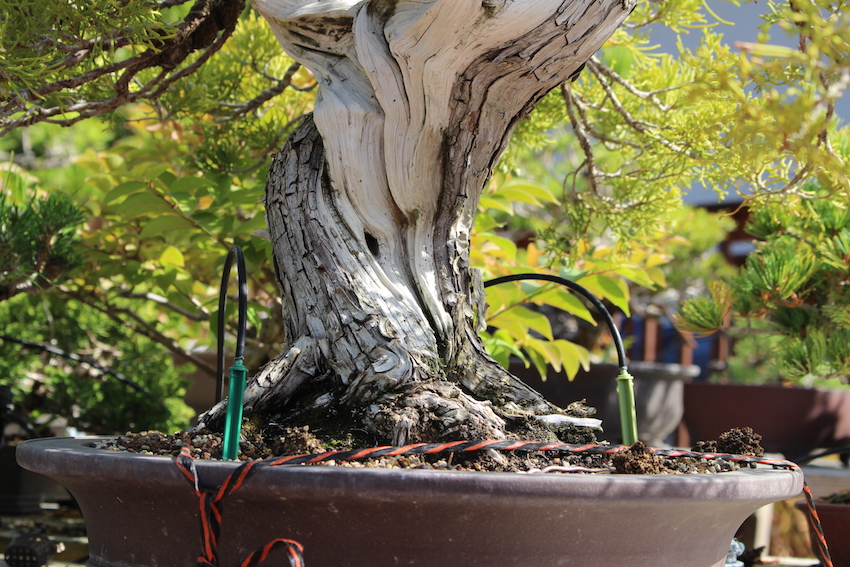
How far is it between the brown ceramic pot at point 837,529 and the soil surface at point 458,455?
0.61 metres

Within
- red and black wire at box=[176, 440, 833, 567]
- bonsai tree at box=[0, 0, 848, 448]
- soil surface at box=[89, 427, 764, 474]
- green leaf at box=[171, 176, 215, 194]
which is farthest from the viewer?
green leaf at box=[171, 176, 215, 194]

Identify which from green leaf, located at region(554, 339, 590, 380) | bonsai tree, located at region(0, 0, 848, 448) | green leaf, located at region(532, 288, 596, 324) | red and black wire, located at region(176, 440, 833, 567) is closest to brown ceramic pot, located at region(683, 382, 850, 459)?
green leaf, located at region(554, 339, 590, 380)

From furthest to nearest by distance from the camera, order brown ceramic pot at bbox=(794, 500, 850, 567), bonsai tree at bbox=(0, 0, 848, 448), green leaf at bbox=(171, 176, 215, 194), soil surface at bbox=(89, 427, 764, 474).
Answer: brown ceramic pot at bbox=(794, 500, 850, 567) < green leaf at bbox=(171, 176, 215, 194) < bonsai tree at bbox=(0, 0, 848, 448) < soil surface at bbox=(89, 427, 764, 474)

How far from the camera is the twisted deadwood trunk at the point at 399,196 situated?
2.50 ft

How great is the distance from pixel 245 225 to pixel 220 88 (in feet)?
0.85

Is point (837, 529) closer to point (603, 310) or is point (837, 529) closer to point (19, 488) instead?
point (603, 310)

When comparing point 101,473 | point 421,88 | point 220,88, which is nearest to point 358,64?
point 421,88

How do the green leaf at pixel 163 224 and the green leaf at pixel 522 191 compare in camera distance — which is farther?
the green leaf at pixel 522 191

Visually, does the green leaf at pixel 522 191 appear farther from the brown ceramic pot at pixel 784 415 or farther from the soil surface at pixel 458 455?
the brown ceramic pot at pixel 784 415

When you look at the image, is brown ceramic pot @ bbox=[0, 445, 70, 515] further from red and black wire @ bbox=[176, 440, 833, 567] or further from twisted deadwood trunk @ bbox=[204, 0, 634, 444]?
red and black wire @ bbox=[176, 440, 833, 567]

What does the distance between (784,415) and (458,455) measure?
Result: 60.2 inches

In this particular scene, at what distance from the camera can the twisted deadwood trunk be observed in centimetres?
76

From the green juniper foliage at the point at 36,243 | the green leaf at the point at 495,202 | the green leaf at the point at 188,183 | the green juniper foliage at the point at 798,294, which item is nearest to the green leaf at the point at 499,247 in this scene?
the green leaf at the point at 495,202

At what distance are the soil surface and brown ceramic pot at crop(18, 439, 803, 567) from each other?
53 mm
